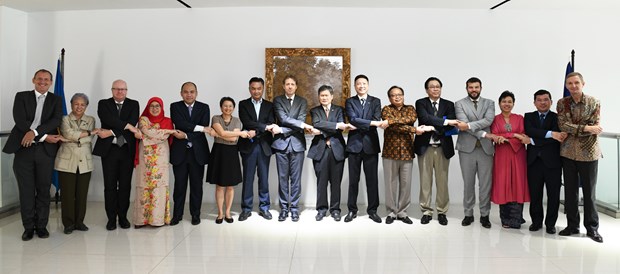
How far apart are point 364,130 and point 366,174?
1.70ft

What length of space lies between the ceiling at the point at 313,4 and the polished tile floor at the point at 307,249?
9.25ft

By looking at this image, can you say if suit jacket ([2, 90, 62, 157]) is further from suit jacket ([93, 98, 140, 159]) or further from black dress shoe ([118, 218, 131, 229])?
black dress shoe ([118, 218, 131, 229])

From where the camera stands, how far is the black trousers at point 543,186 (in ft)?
15.7

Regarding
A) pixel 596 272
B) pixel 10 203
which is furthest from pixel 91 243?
pixel 596 272

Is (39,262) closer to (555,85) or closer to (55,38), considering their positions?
(55,38)

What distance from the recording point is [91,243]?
173 inches

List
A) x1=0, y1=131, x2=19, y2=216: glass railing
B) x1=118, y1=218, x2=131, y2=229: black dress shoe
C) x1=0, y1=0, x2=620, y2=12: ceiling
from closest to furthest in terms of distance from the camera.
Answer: x1=118, y1=218, x2=131, y2=229: black dress shoe < x1=0, y1=131, x2=19, y2=216: glass railing < x1=0, y1=0, x2=620, y2=12: ceiling

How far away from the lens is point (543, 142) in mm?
4754

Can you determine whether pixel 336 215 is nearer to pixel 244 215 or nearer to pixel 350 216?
pixel 350 216

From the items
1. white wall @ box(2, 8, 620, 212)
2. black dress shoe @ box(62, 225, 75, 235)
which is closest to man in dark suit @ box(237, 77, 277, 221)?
white wall @ box(2, 8, 620, 212)

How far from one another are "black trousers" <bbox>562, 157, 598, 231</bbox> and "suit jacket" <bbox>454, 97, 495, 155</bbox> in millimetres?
775

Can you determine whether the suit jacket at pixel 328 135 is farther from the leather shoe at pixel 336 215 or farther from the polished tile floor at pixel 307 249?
the polished tile floor at pixel 307 249

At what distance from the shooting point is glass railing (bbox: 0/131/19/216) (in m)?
5.54

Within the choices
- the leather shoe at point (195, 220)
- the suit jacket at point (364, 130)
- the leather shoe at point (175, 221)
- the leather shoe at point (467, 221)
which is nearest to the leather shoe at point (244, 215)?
the leather shoe at point (195, 220)
